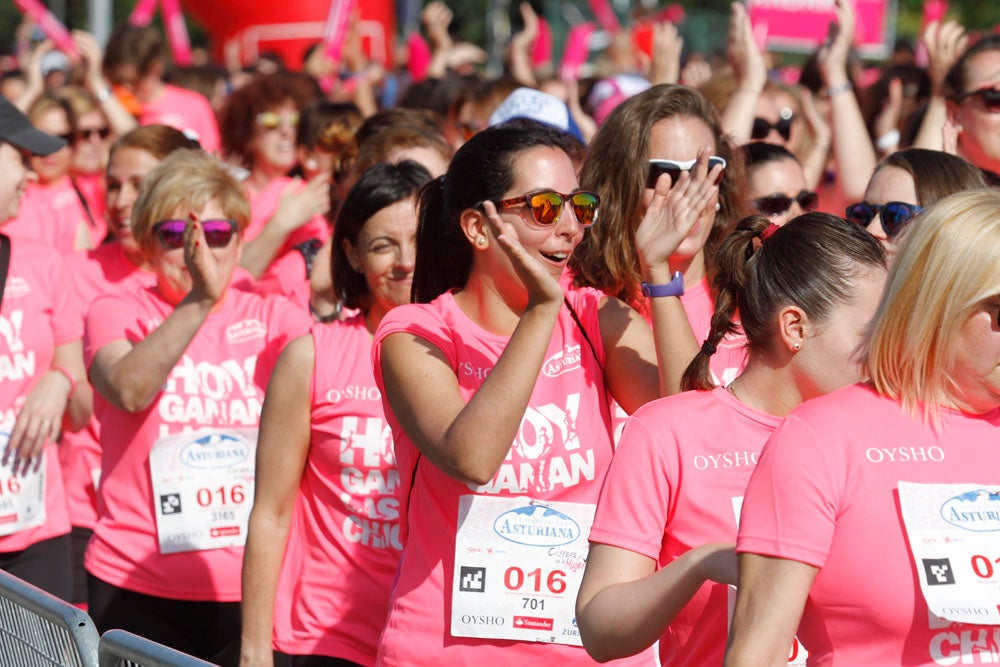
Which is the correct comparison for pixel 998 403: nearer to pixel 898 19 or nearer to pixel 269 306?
pixel 269 306

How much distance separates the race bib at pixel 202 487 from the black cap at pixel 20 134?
4.12ft

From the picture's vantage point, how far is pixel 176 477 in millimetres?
4641

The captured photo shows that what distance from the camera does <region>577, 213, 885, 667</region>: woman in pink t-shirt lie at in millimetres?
2537

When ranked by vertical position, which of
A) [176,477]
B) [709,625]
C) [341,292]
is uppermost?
[341,292]

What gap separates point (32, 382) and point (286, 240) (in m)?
1.38

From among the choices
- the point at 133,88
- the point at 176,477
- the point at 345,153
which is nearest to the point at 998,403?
the point at 176,477

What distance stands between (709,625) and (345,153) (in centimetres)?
347

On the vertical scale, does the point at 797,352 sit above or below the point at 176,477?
above

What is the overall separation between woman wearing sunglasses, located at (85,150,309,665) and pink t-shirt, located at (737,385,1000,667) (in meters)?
2.62

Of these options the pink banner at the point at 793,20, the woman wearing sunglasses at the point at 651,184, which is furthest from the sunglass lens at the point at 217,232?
the pink banner at the point at 793,20

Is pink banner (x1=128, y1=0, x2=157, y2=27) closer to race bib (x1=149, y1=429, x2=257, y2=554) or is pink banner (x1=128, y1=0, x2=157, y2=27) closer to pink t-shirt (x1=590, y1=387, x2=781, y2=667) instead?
race bib (x1=149, y1=429, x2=257, y2=554)

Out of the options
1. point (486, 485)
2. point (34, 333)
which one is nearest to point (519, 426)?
point (486, 485)

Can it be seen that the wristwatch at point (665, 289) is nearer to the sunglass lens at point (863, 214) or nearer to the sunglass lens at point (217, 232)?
the sunglass lens at point (863, 214)

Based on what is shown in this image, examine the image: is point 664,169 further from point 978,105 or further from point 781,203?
point 978,105
